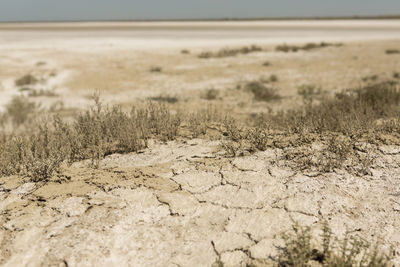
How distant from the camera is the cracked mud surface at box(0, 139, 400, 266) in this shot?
2492 millimetres

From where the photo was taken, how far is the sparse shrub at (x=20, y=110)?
7.53m

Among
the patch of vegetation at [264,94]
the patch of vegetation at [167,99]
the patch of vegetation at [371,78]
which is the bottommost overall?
the patch of vegetation at [167,99]

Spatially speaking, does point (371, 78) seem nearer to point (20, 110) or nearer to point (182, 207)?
point (182, 207)

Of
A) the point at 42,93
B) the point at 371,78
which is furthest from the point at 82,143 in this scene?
the point at 371,78

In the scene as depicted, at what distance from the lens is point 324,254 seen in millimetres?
2342

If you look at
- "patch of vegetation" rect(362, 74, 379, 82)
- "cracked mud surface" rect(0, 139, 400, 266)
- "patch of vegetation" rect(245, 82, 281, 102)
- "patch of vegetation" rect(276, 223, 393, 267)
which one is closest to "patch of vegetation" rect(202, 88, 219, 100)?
"patch of vegetation" rect(245, 82, 281, 102)

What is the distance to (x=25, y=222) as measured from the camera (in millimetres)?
2824

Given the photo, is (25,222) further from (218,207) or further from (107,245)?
(218,207)

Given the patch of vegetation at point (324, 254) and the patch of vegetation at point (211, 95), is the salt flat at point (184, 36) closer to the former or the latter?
the patch of vegetation at point (211, 95)

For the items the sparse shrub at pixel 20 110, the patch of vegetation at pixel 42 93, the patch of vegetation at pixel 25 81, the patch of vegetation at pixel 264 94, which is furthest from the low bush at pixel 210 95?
the patch of vegetation at pixel 25 81

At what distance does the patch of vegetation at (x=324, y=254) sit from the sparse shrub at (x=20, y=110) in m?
6.83

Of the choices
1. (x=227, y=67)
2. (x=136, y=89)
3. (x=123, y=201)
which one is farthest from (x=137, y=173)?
(x=227, y=67)

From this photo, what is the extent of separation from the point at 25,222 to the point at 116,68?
13342 mm

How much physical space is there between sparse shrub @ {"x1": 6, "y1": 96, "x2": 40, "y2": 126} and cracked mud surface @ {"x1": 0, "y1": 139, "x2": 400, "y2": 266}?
454cm
